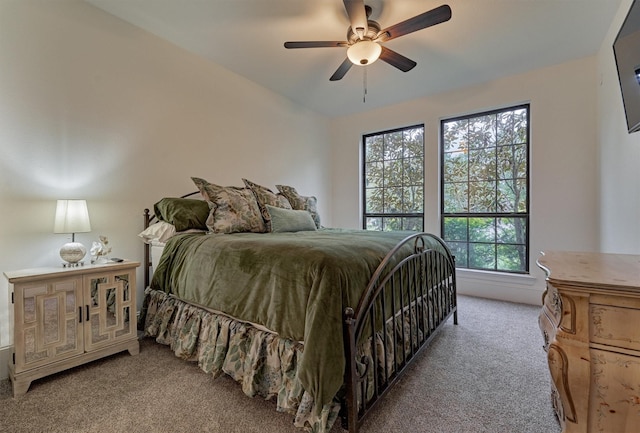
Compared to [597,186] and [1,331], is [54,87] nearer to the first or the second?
[1,331]

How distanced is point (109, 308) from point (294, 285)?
5.22 ft

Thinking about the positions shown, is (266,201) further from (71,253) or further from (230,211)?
(71,253)

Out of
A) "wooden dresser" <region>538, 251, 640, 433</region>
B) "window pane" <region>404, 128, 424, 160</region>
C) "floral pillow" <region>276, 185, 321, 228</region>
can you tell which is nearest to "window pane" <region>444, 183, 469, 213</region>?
"window pane" <region>404, 128, 424, 160</region>

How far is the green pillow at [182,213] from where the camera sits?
7.55 feet

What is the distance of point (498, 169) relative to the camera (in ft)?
11.1

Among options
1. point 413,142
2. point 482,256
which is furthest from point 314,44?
point 482,256

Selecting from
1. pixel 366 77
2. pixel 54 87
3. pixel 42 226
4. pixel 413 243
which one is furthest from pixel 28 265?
pixel 366 77

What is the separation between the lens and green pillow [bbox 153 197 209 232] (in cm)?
230

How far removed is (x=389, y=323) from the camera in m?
1.57

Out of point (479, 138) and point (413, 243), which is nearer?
point (413, 243)

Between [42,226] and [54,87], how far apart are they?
0.99 meters

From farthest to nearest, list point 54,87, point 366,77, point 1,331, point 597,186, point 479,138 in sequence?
point 479,138
point 366,77
point 597,186
point 54,87
point 1,331

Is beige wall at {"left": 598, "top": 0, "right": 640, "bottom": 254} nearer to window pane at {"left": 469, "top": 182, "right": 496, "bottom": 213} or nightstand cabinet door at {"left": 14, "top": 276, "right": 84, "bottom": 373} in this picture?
window pane at {"left": 469, "top": 182, "right": 496, "bottom": 213}

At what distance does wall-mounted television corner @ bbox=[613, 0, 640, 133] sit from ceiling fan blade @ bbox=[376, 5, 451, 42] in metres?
0.92
